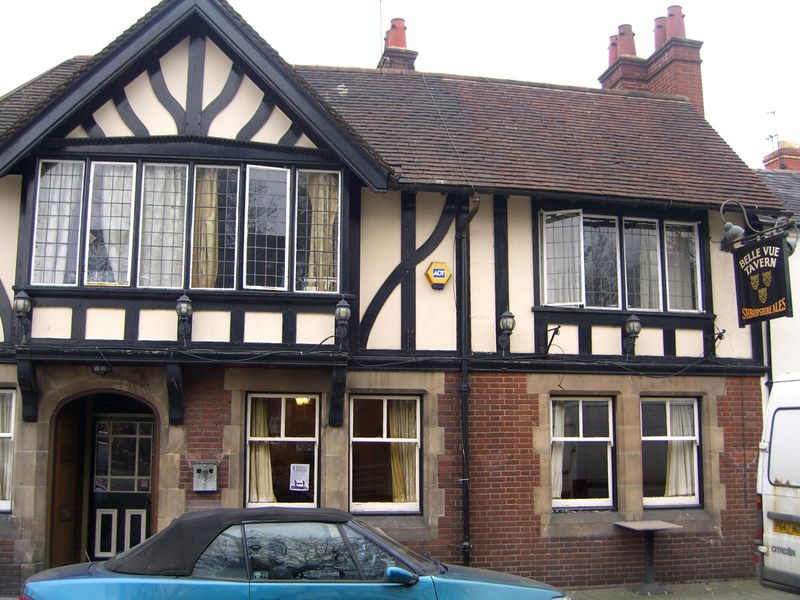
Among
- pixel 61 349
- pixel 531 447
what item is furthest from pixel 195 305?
pixel 531 447

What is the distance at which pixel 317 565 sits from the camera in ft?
20.4

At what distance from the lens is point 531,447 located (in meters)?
11.2

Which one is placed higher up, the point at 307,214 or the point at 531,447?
the point at 307,214

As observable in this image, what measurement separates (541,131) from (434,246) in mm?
3415

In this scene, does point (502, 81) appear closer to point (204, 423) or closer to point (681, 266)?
point (681, 266)

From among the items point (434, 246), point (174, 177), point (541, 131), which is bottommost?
point (434, 246)

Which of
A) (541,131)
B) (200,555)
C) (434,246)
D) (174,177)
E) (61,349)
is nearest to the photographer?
(200,555)

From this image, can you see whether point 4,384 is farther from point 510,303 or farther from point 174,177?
point 510,303

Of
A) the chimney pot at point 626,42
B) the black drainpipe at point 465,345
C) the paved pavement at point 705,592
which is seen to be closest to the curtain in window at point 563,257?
the black drainpipe at point 465,345

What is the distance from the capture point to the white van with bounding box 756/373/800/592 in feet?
25.9

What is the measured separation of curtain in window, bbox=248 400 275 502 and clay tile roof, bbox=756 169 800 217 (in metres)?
9.46

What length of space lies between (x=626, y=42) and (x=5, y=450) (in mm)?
13765

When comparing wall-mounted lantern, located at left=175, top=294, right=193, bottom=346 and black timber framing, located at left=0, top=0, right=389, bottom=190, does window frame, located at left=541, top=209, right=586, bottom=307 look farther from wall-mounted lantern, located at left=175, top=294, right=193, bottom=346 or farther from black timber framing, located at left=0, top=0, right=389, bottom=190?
wall-mounted lantern, located at left=175, top=294, right=193, bottom=346

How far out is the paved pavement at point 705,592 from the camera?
34.4ft
